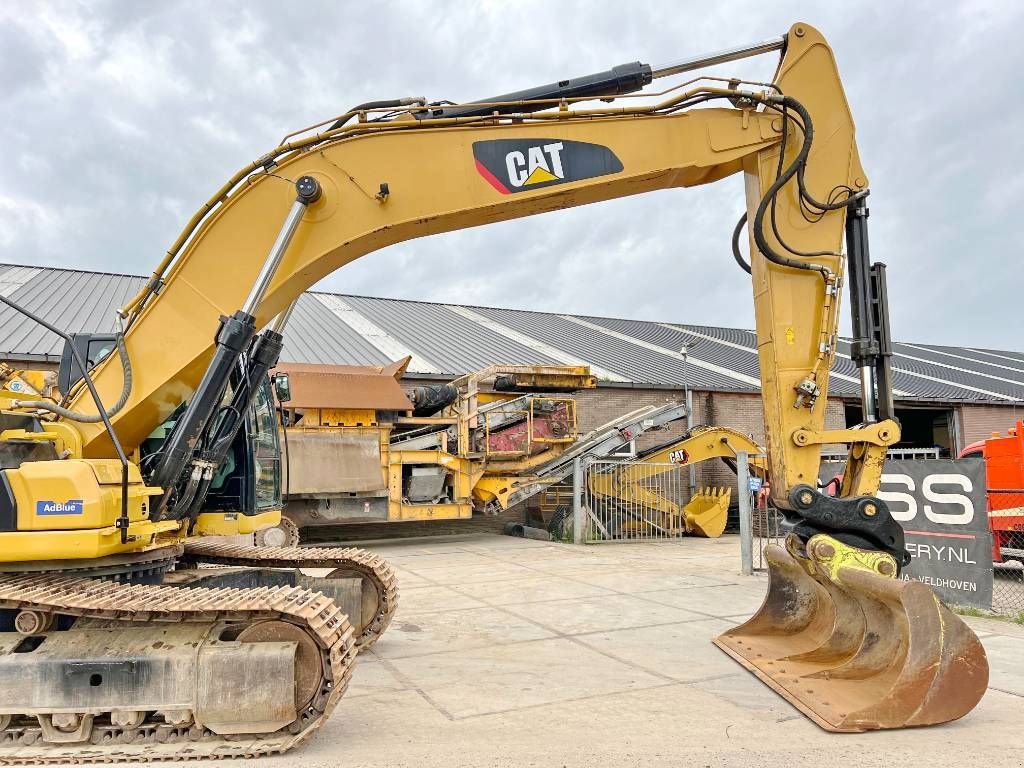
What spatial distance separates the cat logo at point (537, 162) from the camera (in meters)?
5.21

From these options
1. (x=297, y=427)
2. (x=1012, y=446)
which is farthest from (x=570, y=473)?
(x=1012, y=446)

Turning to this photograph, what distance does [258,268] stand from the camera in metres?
5.07

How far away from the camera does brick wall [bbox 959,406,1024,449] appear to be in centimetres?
2369

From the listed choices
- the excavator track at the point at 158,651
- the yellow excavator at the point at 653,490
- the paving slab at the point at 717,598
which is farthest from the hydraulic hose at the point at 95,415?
the yellow excavator at the point at 653,490

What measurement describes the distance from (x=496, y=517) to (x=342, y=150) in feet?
45.1

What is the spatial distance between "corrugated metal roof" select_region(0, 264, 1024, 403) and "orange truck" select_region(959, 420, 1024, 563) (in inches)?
408

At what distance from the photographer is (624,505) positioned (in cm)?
1580

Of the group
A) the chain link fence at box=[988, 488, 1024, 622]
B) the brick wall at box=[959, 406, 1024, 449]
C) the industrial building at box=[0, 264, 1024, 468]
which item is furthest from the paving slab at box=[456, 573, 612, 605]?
the brick wall at box=[959, 406, 1024, 449]

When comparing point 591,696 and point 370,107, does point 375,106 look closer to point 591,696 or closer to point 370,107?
point 370,107

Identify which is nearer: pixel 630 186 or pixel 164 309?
pixel 164 309

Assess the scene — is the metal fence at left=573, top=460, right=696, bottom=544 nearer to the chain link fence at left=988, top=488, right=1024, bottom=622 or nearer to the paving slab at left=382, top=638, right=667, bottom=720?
the chain link fence at left=988, top=488, right=1024, bottom=622

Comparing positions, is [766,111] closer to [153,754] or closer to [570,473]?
[153,754]

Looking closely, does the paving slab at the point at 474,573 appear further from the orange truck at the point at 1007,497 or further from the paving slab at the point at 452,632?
the orange truck at the point at 1007,497

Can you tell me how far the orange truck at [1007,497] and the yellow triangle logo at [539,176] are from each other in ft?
22.0
